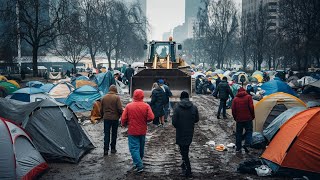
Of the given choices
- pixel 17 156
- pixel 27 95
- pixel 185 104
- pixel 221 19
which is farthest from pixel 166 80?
pixel 221 19

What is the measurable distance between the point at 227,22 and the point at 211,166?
5397 cm

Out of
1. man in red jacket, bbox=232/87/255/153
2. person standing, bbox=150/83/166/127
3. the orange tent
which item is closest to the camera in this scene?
the orange tent

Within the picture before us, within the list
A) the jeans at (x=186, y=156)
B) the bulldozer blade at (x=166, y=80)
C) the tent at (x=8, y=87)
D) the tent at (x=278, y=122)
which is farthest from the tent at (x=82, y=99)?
the jeans at (x=186, y=156)

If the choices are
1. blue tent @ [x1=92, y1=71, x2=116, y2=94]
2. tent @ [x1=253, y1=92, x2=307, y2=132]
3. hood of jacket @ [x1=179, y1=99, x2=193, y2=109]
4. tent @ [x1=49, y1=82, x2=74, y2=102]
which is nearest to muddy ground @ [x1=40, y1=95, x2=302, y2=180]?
tent @ [x1=253, y1=92, x2=307, y2=132]

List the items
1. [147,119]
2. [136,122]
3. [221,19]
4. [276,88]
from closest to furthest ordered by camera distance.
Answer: [136,122], [147,119], [276,88], [221,19]

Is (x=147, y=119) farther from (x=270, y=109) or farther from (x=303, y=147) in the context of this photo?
(x=270, y=109)

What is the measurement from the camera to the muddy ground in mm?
7848

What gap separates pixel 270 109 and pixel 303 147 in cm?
369

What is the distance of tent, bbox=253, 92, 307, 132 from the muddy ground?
100cm

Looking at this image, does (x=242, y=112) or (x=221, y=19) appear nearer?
(x=242, y=112)

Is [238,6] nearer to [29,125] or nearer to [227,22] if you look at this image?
[227,22]

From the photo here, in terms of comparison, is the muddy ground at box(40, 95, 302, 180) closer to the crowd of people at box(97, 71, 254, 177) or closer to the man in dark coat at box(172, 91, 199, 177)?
the crowd of people at box(97, 71, 254, 177)

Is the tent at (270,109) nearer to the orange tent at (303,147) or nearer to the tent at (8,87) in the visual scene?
the orange tent at (303,147)

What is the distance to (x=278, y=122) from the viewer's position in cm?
998
